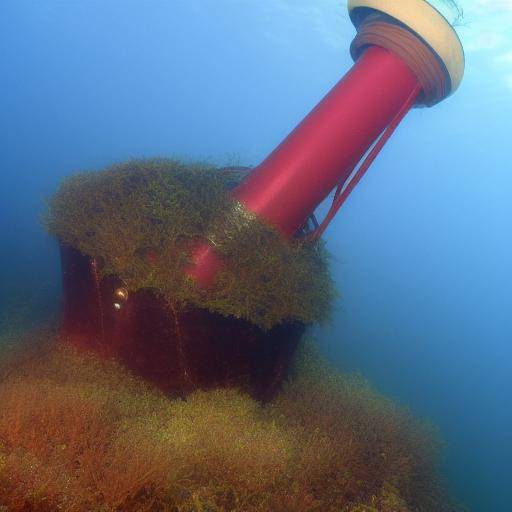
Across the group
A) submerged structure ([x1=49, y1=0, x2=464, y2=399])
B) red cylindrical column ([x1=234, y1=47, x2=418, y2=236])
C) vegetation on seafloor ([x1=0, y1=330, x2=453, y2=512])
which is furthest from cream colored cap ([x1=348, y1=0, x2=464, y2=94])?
vegetation on seafloor ([x1=0, y1=330, x2=453, y2=512])

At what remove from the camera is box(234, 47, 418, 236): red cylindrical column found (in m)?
4.78

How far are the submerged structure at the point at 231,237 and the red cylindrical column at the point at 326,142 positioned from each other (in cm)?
1

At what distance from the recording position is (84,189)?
16.1 ft

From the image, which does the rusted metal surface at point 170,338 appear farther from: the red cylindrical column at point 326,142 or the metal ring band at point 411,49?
the metal ring band at point 411,49

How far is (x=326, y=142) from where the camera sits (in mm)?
4777

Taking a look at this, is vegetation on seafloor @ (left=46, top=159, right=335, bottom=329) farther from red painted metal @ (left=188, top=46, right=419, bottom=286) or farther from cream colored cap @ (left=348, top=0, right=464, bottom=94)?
cream colored cap @ (left=348, top=0, right=464, bottom=94)

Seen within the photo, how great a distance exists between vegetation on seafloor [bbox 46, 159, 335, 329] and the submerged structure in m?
0.01

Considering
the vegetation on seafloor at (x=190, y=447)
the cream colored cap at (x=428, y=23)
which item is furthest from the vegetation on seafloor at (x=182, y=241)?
the cream colored cap at (x=428, y=23)

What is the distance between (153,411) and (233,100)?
108 meters

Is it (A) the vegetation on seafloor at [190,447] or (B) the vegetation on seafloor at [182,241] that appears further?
(B) the vegetation on seafloor at [182,241]

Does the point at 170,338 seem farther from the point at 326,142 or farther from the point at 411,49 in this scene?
the point at 411,49

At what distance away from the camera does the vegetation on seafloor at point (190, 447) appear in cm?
289

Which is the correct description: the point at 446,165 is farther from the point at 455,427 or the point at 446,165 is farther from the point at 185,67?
the point at 455,427

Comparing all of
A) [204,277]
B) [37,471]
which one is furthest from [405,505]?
[37,471]
